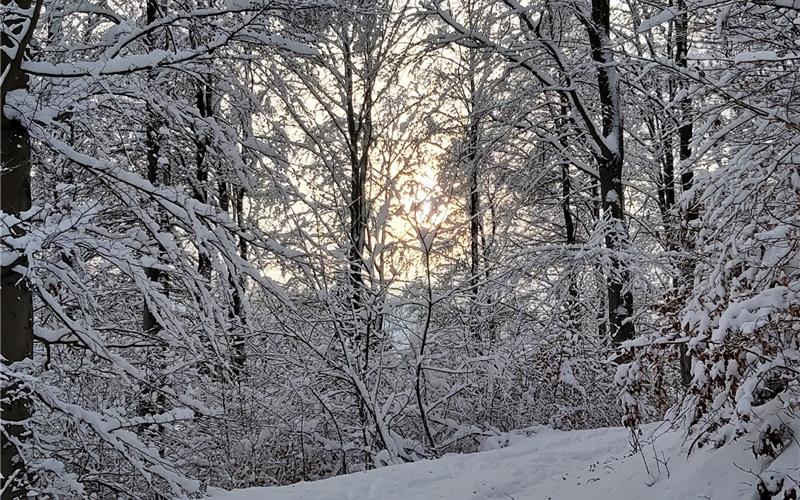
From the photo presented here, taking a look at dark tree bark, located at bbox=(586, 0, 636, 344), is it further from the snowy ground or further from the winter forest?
the snowy ground

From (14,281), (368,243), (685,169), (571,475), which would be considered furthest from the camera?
(368,243)

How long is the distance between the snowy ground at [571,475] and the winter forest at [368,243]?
0.19 metres

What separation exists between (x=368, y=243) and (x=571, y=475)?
16.4 ft

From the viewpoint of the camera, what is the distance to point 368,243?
10055mm

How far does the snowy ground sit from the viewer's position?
4375 millimetres

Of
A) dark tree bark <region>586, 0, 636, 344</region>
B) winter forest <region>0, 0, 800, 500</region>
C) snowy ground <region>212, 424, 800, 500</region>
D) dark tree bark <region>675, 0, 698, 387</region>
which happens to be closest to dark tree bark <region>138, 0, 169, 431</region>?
winter forest <region>0, 0, 800, 500</region>

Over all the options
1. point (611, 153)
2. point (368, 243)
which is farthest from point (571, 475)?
point (368, 243)

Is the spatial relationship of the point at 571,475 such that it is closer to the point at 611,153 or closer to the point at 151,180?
the point at 611,153

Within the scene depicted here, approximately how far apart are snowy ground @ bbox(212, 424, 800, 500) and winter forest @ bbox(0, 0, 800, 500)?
0.61ft

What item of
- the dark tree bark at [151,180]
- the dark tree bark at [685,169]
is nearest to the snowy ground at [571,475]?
the dark tree bark at [685,169]

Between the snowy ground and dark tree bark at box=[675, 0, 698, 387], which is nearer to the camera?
the snowy ground

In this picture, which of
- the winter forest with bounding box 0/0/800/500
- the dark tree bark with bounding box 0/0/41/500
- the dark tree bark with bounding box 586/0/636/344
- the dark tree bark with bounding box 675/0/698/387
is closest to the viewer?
the winter forest with bounding box 0/0/800/500

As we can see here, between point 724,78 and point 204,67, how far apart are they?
3959 millimetres

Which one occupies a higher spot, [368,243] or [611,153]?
[611,153]
